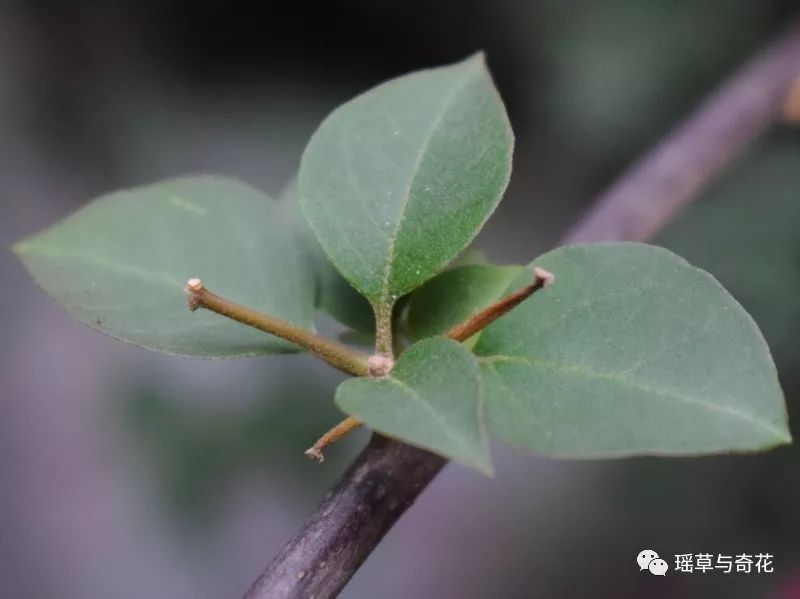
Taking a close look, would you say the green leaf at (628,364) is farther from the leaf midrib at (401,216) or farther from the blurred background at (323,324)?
the blurred background at (323,324)

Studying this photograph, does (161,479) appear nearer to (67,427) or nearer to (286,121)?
(67,427)

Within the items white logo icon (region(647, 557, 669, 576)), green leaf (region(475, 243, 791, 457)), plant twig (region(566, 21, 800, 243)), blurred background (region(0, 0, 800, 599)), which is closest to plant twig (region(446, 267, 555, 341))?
green leaf (region(475, 243, 791, 457))

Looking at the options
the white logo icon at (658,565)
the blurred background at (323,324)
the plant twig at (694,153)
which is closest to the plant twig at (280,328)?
the plant twig at (694,153)

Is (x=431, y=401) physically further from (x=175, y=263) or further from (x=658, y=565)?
(x=658, y=565)

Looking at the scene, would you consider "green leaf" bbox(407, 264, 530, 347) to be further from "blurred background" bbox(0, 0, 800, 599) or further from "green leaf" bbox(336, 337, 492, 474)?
"blurred background" bbox(0, 0, 800, 599)

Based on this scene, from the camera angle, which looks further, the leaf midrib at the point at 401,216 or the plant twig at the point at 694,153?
the plant twig at the point at 694,153

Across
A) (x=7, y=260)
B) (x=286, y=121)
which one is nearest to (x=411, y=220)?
(x=286, y=121)

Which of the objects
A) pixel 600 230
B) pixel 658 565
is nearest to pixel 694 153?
pixel 600 230
